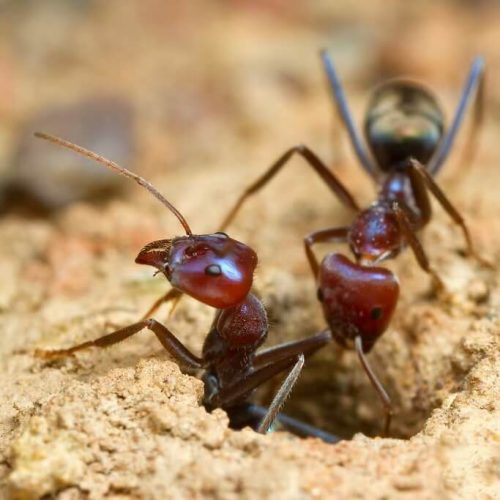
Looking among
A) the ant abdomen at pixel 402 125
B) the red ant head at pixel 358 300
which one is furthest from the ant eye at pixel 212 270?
the ant abdomen at pixel 402 125

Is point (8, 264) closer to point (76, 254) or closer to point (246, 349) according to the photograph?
point (76, 254)

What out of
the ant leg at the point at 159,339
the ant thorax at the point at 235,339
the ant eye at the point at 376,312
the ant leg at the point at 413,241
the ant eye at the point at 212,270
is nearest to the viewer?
the ant eye at the point at 212,270

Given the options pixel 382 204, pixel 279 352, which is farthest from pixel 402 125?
pixel 279 352

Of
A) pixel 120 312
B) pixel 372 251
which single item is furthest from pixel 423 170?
pixel 120 312

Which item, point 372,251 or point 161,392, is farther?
point 372,251

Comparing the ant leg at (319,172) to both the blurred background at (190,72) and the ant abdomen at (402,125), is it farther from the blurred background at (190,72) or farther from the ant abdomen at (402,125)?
the blurred background at (190,72)
